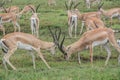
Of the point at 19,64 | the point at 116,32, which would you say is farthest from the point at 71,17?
the point at 19,64

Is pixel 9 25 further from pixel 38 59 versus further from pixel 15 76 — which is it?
pixel 15 76

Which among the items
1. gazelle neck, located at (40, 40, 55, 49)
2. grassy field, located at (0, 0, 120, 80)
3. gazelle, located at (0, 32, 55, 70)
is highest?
gazelle, located at (0, 32, 55, 70)

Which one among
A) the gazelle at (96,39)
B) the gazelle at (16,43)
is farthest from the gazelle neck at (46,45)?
the gazelle at (96,39)

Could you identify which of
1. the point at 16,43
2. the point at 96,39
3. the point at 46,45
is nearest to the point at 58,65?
the point at 46,45

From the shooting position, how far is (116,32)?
14.9 m

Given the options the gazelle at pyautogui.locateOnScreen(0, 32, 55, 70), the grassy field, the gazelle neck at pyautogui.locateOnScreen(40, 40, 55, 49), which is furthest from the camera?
the gazelle neck at pyautogui.locateOnScreen(40, 40, 55, 49)

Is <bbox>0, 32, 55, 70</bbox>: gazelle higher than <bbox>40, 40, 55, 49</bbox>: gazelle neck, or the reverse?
<bbox>0, 32, 55, 70</bbox>: gazelle

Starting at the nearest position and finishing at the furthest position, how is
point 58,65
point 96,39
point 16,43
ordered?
1. point 16,43
2. point 96,39
3. point 58,65

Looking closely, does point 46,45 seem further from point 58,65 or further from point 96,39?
point 96,39

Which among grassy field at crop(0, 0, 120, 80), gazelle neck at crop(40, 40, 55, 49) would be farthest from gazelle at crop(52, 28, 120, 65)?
grassy field at crop(0, 0, 120, 80)

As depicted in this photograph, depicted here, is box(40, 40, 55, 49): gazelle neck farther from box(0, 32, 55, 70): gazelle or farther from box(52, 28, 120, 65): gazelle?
box(52, 28, 120, 65): gazelle

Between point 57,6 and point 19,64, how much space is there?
44.8ft

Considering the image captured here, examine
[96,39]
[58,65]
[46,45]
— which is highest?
[96,39]

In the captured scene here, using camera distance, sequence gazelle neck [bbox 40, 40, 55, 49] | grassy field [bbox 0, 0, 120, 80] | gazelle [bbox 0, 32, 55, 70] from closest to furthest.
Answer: grassy field [bbox 0, 0, 120, 80]
gazelle [bbox 0, 32, 55, 70]
gazelle neck [bbox 40, 40, 55, 49]
